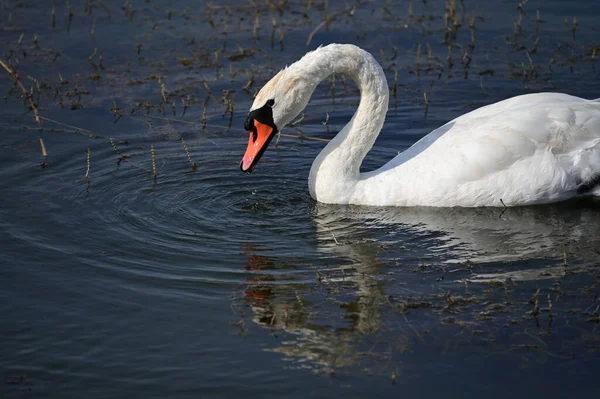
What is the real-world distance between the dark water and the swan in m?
0.17

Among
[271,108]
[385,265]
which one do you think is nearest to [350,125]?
[271,108]

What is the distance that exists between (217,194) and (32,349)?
3.26 metres

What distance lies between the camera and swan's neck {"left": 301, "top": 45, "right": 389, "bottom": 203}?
880 centimetres

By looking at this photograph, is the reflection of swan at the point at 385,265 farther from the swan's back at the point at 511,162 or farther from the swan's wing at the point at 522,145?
the swan's wing at the point at 522,145

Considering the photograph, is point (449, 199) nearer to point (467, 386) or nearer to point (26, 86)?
point (467, 386)

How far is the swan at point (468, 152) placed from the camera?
8555 mm

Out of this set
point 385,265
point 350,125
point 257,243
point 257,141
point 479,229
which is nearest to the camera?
point 385,265

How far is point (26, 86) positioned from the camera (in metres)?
12.1

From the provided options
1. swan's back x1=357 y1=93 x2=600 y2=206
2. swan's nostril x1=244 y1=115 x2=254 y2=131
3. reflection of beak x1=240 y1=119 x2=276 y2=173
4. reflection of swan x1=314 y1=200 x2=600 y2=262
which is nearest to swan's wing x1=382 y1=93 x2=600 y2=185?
swan's back x1=357 y1=93 x2=600 y2=206

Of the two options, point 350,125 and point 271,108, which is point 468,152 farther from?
point 271,108

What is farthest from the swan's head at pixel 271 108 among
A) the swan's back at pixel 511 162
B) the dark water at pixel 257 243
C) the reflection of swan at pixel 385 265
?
the swan's back at pixel 511 162

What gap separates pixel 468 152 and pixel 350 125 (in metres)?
1.20

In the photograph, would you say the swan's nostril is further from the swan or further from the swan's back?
the swan's back

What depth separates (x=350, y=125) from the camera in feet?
30.0
